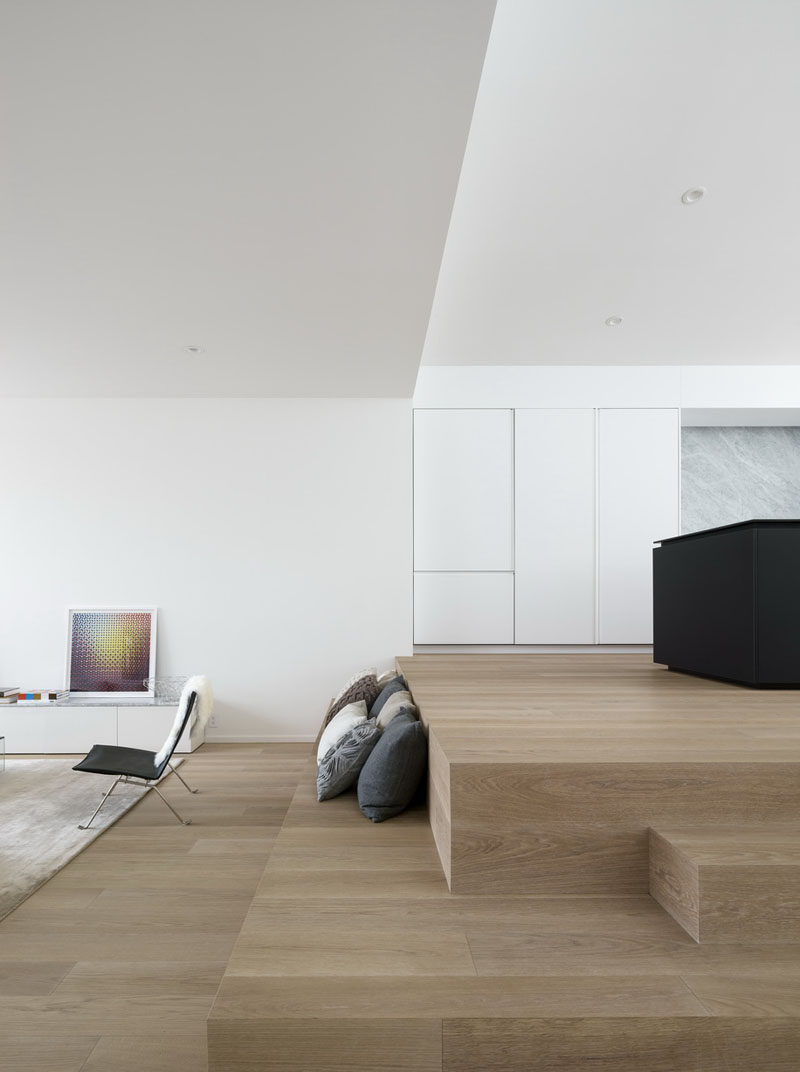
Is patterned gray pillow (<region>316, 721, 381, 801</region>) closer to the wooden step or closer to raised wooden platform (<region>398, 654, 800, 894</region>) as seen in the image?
raised wooden platform (<region>398, 654, 800, 894</region>)

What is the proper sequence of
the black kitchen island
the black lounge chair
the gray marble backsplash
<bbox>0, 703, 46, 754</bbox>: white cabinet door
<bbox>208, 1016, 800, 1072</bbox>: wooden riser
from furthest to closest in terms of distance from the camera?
the gray marble backsplash → <bbox>0, 703, 46, 754</bbox>: white cabinet door → the black lounge chair → the black kitchen island → <bbox>208, 1016, 800, 1072</bbox>: wooden riser

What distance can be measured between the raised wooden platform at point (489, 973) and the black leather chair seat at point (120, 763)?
1720 millimetres

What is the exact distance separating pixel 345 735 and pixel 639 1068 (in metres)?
1.75

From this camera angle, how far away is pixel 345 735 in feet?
9.81

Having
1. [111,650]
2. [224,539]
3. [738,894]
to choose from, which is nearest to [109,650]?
[111,650]

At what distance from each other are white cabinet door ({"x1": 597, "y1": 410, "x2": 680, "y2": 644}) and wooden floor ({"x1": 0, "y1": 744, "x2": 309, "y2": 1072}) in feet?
10.2

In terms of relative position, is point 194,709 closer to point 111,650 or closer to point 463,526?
point 111,650

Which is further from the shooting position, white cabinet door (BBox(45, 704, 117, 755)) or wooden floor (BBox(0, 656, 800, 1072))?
white cabinet door (BBox(45, 704, 117, 755))

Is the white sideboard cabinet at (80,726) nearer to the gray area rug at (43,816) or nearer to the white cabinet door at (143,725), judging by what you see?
the white cabinet door at (143,725)

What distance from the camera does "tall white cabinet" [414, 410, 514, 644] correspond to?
5613 mm

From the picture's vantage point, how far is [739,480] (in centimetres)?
626

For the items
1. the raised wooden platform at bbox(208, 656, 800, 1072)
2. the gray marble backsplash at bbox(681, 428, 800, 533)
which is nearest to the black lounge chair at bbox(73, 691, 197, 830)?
the raised wooden platform at bbox(208, 656, 800, 1072)

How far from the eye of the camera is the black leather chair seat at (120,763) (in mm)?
3660

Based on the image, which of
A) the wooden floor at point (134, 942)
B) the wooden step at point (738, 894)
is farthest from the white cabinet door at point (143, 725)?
the wooden step at point (738, 894)
